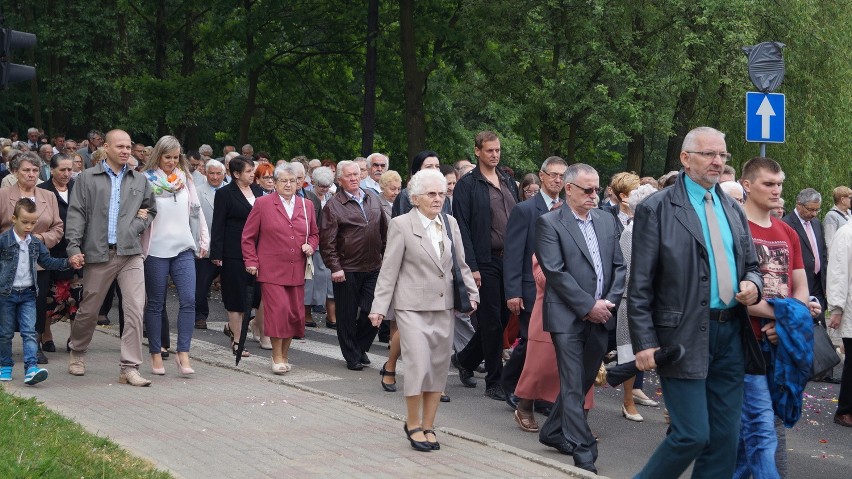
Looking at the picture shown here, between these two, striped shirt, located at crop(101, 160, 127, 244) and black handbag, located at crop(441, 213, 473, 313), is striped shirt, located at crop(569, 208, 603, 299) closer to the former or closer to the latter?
black handbag, located at crop(441, 213, 473, 313)

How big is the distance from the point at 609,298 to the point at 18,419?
4.00m

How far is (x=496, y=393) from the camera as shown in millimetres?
10961

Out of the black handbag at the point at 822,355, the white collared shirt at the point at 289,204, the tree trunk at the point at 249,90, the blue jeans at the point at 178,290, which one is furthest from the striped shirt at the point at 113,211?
the tree trunk at the point at 249,90

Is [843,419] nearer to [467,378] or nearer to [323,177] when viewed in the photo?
[467,378]

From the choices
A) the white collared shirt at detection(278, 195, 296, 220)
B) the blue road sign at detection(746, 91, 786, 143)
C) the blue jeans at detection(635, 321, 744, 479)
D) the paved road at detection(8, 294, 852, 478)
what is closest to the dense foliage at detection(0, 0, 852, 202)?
the blue road sign at detection(746, 91, 786, 143)

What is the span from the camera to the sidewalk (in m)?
7.80

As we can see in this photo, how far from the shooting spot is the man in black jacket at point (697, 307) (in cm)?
629

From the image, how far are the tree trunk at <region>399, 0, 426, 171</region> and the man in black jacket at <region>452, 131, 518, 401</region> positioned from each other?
14.1m

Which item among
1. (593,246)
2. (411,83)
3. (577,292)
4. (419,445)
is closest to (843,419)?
(593,246)

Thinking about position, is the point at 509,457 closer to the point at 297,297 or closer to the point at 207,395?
the point at 207,395

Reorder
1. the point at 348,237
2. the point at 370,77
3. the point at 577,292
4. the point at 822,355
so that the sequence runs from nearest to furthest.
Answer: the point at 822,355 < the point at 577,292 < the point at 348,237 < the point at 370,77

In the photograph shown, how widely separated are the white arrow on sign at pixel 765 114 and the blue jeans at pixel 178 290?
7246mm

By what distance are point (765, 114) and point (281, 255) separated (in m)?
6.34

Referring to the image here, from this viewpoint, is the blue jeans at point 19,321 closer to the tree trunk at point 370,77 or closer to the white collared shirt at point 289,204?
the white collared shirt at point 289,204
